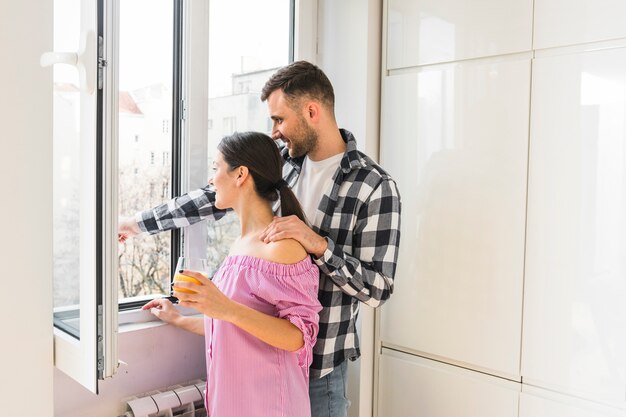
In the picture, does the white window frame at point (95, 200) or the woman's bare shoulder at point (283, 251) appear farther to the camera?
the woman's bare shoulder at point (283, 251)

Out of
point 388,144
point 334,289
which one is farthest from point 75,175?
point 388,144

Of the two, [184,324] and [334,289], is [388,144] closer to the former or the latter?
[334,289]

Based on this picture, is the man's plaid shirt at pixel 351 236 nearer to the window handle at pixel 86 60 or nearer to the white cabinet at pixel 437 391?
the white cabinet at pixel 437 391

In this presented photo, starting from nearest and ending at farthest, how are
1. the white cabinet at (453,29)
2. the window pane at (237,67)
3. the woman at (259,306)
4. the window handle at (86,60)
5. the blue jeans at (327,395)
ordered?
1. the window handle at (86,60)
2. the woman at (259,306)
3. the blue jeans at (327,395)
4. the white cabinet at (453,29)
5. the window pane at (237,67)

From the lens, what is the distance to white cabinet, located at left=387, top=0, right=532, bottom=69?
6.02ft

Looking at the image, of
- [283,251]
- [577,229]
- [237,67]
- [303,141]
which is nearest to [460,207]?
[577,229]

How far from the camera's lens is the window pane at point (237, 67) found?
1.96 meters

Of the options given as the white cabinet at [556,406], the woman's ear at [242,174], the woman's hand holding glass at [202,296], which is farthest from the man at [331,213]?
the white cabinet at [556,406]

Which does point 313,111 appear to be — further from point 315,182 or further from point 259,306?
point 259,306

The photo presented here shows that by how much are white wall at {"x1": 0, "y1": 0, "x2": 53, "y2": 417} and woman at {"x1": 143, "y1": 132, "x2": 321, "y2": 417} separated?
419 millimetres

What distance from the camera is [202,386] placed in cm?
182

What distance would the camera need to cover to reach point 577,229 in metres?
1.72

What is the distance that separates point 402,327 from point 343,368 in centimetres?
43

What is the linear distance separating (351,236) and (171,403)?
2.41 ft
